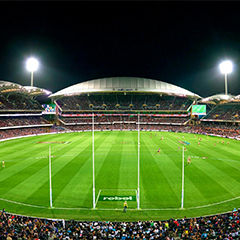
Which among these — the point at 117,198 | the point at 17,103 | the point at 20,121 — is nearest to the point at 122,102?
the point at 17,103

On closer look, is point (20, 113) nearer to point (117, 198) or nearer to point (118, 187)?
point (118, 187)

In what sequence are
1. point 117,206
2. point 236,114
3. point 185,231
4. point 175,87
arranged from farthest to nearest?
point 175,87
point 236,114
point 117,206
point 185,231

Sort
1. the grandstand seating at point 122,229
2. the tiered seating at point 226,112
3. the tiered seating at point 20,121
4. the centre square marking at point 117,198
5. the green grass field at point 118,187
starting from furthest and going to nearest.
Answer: the tiered seating at point 226,112 < the tiered seating at point 20,121 < the centre square marking at point 117,198 < the green grass field at point 118,187 < the grandstand seating at point 122,229

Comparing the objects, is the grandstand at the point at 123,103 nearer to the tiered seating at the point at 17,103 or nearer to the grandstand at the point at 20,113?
the grandstand at the point at 20,113

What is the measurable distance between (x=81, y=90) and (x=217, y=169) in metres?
77.1

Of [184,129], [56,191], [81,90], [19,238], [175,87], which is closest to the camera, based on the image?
[19,238]

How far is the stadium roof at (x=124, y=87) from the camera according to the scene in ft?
298

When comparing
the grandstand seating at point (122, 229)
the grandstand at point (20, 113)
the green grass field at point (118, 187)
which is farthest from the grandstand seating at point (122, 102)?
the grandstand seating at point (122, 229)

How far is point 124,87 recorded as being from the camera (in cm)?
9281

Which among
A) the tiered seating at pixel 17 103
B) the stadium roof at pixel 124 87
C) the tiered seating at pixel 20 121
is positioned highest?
the stadium roof at pixel 124 87

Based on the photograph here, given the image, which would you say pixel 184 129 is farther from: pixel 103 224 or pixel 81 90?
pixel 103 224

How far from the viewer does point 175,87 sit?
3885 inches

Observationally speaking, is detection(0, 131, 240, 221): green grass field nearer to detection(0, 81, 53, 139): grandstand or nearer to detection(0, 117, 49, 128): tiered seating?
detection(0, 81, 53, 139): grandstand

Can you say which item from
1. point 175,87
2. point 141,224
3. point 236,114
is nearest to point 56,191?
point 141,224
